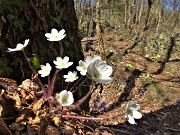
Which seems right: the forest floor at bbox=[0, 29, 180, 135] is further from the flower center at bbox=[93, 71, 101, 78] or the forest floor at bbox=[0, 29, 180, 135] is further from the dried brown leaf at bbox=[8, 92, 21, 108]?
the flower center at bbox=[93, 71, 101, 78]

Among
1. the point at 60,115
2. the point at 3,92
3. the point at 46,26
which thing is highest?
the point at 46,26

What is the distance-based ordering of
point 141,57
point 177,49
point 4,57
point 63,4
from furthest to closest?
1. point 177,49
2. point 141,57
3. point 63,4
4. point 4,57

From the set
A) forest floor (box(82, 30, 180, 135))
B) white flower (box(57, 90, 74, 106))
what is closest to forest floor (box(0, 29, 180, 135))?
forest floor (box(82, 30, 180, 135))

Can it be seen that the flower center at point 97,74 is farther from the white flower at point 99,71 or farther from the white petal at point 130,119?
the white petal at point 130,119

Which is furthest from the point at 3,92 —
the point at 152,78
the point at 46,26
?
the point at 152,78

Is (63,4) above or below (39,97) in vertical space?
above

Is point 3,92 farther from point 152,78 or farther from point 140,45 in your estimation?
point 140,45

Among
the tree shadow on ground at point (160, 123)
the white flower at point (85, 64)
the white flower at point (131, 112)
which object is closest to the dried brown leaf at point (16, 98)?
the white flower at point (85, 64)
